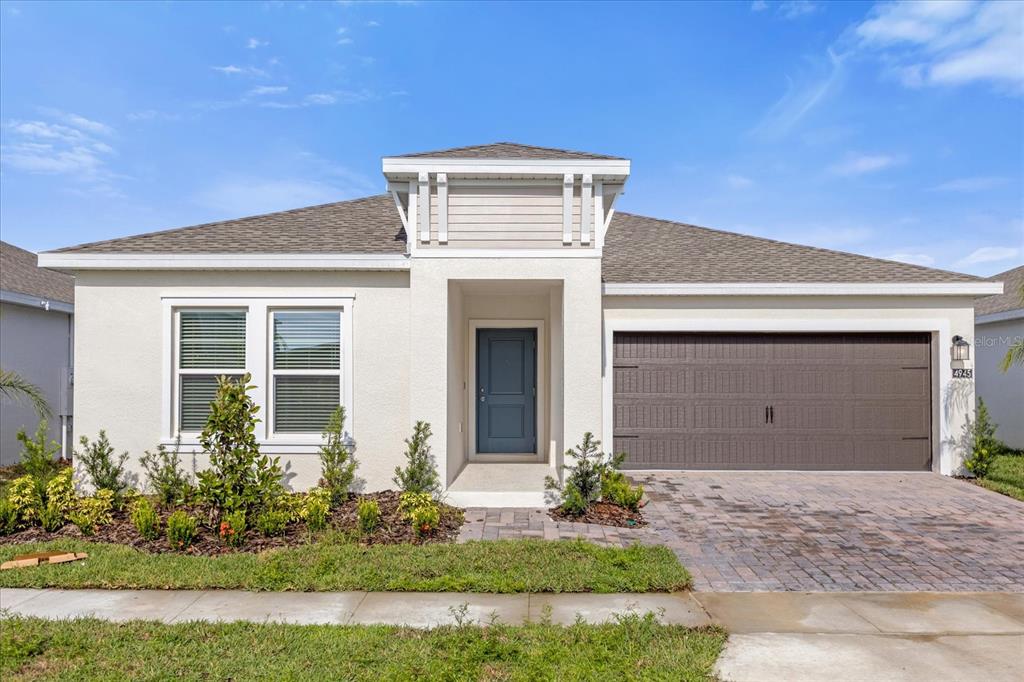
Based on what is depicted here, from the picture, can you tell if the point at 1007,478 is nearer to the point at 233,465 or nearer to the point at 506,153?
the point at 506,153

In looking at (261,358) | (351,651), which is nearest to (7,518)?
(261,358)

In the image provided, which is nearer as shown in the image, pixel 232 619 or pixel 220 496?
pixel 232 619

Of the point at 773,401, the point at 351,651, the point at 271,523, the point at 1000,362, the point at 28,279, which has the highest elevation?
the point at 28,279

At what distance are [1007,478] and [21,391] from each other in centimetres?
1726

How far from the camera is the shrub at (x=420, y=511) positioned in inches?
229

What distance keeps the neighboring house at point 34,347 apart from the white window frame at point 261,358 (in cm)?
503

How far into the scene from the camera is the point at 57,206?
13977 mm

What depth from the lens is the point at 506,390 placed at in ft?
32.2

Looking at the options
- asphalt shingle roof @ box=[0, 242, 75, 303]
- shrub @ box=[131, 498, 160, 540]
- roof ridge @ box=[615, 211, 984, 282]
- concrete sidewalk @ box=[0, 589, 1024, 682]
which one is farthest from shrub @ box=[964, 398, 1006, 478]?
asphalt shingle roof @ box=[0, 242, 75, 303]

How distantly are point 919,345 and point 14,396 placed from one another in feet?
53.2

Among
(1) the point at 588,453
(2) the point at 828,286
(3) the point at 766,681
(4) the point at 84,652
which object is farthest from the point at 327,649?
(2) the point at 828,286

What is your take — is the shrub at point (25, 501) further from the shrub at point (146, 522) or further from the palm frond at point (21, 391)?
the palm frond at point (21, 391)

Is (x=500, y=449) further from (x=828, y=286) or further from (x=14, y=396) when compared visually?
(x=14, y=396)

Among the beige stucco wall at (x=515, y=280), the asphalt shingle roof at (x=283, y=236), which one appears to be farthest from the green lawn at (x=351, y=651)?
→ the asphalt shingle roof at (x=283, y=236)
